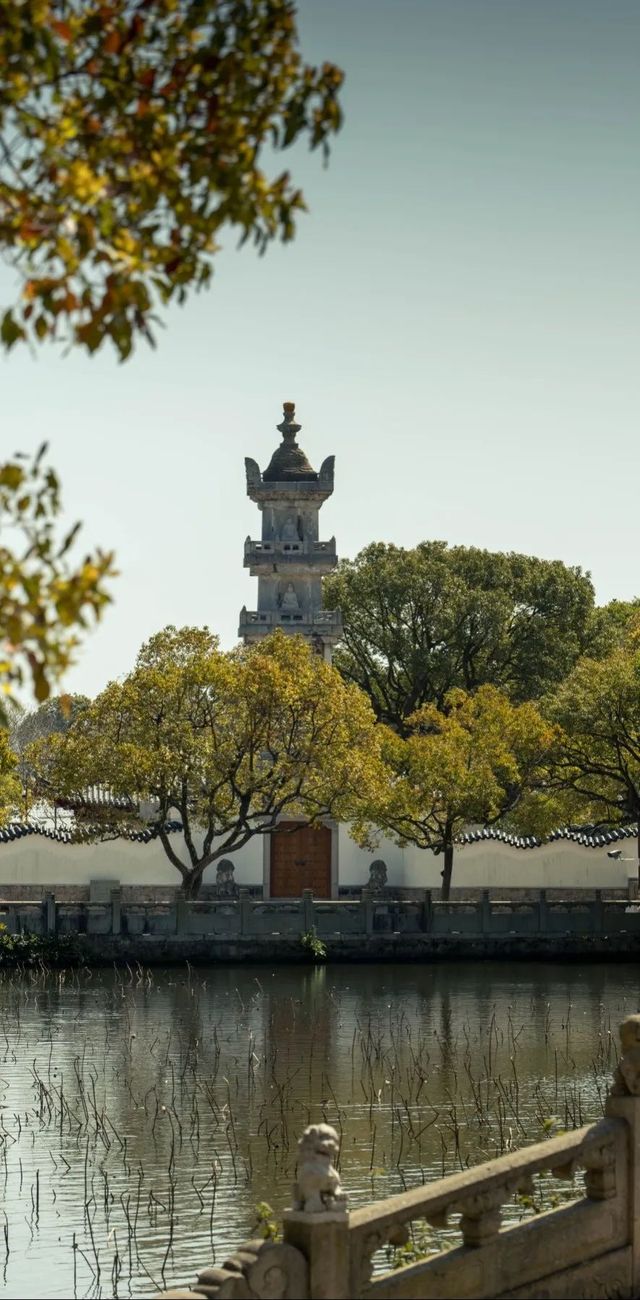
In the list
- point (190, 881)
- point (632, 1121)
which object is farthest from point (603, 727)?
point (632, 1121)

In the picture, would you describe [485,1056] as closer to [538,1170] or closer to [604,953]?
[538,1170]

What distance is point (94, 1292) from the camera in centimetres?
1452

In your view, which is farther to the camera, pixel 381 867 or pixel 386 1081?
pixel 381 867

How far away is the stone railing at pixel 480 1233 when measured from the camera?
9750 mm

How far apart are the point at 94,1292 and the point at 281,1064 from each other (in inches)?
483

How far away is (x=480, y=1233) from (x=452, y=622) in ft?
202

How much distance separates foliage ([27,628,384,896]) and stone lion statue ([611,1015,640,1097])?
32.8 meters

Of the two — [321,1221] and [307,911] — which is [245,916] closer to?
[307,911]

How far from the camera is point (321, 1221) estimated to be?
9781mm

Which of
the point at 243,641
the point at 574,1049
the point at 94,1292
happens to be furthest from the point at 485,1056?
the point at 243,641

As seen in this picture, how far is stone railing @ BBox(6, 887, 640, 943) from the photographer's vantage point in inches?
1741

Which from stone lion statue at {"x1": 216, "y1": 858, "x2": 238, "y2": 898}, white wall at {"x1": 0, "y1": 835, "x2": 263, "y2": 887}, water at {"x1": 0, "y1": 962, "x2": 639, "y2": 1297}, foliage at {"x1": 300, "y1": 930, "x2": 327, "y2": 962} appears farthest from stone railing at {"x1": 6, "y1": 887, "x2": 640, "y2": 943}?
stone lion statue at {"x1": 216, "y1": 858, "x2": 238, "y2": 898}

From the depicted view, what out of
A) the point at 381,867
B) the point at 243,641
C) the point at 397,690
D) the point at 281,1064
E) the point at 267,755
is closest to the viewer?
the point at 281,1064

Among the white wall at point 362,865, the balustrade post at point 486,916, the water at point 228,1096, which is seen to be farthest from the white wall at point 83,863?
the water at point 228,1096
